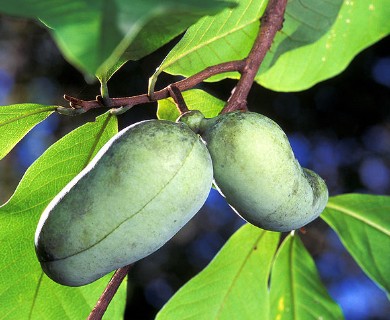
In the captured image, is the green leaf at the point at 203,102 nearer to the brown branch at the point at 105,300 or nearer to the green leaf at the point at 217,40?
the green leaf at the point at 217,40

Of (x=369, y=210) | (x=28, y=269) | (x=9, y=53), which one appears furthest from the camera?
(x=9, y=53)

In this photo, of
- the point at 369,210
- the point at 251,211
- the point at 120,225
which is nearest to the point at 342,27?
the point at 369,210

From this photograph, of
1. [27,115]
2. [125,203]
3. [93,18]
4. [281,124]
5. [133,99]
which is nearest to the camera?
[93,18]

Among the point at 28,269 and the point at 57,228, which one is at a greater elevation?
the point at 57,228

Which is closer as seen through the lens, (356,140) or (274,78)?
(274,78)

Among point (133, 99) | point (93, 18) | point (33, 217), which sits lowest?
point (33, 217)

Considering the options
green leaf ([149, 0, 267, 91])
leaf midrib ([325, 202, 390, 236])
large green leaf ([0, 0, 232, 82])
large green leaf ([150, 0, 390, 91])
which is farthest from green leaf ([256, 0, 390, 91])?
large green leaf ([0, 0, 232, 82])

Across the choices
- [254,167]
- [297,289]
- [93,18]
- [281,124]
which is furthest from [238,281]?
[281,124]

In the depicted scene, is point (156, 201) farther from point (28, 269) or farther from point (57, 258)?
point (28, 269)

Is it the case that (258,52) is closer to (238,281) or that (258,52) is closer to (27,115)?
(27,115)
